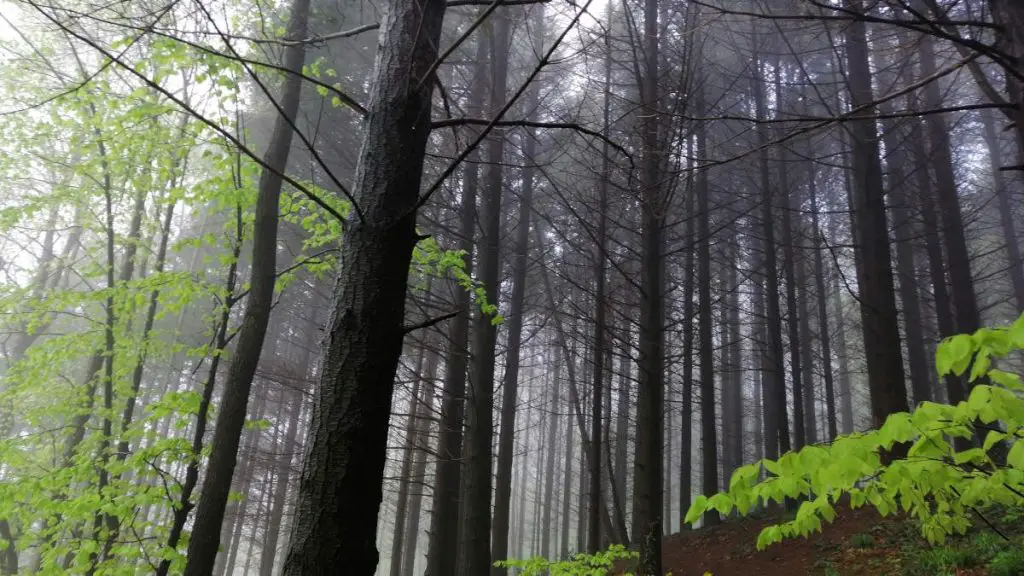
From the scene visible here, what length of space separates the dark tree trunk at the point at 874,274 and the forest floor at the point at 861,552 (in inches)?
55.2

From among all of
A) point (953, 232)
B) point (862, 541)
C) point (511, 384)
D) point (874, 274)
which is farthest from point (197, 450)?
point (953, 232)

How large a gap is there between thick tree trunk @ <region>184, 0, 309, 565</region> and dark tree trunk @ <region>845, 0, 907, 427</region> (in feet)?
21.6

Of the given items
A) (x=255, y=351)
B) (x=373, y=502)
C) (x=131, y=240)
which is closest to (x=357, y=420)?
(x=373, y=502)

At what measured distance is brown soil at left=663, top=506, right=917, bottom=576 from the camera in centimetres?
649

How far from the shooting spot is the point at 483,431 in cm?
722

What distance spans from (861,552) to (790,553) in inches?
49.2

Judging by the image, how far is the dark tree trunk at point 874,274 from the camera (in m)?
7.39

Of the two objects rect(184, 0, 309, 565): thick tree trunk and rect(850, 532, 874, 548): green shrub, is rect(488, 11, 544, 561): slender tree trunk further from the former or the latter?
rect(850, 532, 874, 548): green shrub

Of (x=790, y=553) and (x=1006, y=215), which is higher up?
(x=1006, y=215)

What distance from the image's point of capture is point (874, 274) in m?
7.96

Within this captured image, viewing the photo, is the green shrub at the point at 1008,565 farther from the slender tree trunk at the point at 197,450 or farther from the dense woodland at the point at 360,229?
the slender tree trunk at the point at 197,450

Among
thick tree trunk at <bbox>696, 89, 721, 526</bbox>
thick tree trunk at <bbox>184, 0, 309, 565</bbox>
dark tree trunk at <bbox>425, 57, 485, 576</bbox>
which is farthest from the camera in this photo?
thick tree trunk at <bbox>696, 89, 721, 526</bbox>

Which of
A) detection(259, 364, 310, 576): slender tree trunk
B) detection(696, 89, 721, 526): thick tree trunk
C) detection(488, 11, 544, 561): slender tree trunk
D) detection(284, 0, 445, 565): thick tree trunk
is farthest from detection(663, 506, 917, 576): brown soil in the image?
detection(259, 364, 310, 576): slender tree trunk

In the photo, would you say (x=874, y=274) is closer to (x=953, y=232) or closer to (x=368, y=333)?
(x=953, y=232)
